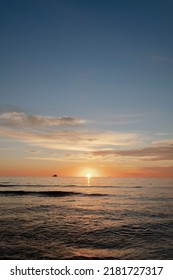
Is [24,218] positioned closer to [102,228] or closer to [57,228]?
[57,228]

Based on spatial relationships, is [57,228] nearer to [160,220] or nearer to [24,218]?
[24,218]

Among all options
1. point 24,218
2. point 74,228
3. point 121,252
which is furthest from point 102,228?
point 24,218
